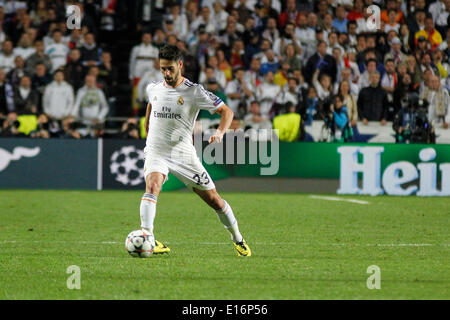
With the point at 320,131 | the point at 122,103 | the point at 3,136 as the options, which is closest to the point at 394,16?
the point at 320,131

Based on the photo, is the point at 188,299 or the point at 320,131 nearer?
the point at 188,299

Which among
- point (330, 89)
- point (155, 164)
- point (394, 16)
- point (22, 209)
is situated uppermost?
point (394, 16)

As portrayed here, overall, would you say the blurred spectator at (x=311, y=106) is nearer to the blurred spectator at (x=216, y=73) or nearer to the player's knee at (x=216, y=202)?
the blurred spectator at (x=216, y=73)

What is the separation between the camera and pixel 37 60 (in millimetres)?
18844

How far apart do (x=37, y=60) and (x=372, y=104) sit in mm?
7419

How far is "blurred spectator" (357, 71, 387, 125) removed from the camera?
17828 millimetres

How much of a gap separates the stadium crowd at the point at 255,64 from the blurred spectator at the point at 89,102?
22mm

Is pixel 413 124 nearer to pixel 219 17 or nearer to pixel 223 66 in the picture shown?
pixel 223 66

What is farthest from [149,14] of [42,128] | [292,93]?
[42,128]

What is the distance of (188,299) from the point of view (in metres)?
6.09

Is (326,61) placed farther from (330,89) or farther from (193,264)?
(193,264)

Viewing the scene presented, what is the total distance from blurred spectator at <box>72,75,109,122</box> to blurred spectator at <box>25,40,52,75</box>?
131cm

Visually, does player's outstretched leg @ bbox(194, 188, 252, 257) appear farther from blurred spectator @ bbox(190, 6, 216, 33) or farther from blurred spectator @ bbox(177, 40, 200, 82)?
blurred spectator @ bbox(190, 6, 216, 33)
